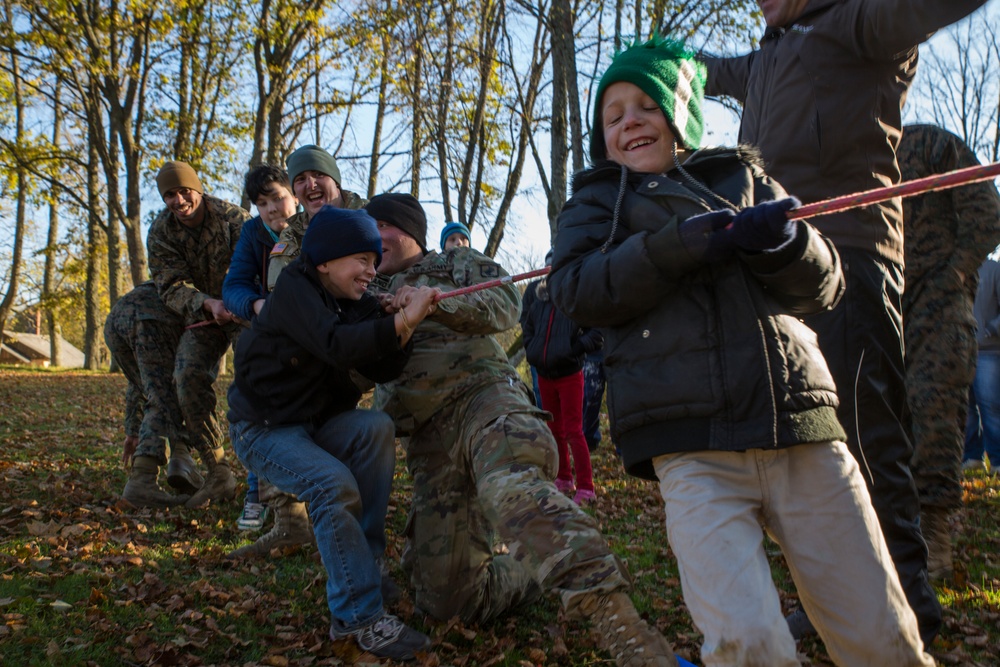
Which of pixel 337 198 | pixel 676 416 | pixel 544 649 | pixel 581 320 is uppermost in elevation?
pixel 337 198

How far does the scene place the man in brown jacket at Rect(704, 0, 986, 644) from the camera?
9.63ft

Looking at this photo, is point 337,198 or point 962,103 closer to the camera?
point 337,198

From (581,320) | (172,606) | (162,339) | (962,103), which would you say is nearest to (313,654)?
(172,606)

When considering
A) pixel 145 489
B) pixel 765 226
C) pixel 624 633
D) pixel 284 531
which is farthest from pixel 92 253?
pixel 765 226

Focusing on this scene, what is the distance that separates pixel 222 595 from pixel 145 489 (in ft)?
7.74

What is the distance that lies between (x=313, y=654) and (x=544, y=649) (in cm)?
100

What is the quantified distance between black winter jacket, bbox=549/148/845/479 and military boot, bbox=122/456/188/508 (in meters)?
4.68

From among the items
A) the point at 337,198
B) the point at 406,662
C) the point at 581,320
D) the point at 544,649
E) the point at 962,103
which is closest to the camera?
the point at 581,320

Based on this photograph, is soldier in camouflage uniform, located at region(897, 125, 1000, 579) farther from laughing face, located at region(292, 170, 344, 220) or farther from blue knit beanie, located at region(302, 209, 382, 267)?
laughing face, located at region(292, 170, 344, 220)

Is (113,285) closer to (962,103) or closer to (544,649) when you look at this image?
(544,649)

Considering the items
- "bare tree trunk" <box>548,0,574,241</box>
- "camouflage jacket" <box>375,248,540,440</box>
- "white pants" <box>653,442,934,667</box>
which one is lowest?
"white pants" <box>653,442,934,667</box>

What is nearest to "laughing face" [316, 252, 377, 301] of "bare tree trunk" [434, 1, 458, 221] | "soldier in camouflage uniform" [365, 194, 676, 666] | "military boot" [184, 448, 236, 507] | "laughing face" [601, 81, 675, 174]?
"soldier in camouflage uniform" [365, 194, 676, 666]

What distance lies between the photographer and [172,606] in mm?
3869

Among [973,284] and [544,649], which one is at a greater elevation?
[973,284]
